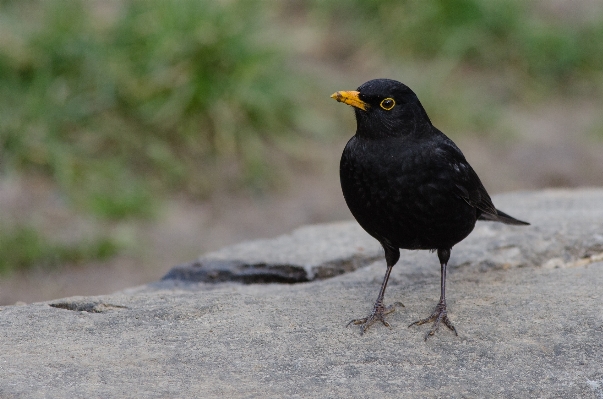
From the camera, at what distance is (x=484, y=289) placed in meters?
4.11

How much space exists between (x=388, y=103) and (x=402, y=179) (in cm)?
41

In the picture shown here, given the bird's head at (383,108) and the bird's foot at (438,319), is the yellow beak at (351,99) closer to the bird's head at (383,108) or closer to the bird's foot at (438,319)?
the bird's head at (383,108)

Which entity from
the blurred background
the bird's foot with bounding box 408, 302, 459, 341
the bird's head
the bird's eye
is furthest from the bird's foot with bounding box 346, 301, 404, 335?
the blurred background

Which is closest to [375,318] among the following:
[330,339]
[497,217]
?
[330,339]

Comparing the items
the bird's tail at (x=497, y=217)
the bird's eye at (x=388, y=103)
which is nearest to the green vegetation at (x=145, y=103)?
the bird's tail at (x=497, y=217)

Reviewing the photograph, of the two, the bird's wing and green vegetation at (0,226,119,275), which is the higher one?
green vegetation at (0,226,119,275)

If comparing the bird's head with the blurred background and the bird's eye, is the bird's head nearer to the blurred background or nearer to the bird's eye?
the bird's eye

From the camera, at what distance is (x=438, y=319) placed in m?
3.65

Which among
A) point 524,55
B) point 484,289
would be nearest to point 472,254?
point 484,289

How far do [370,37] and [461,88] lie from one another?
125 centimetres

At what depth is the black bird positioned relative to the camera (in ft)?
11.9

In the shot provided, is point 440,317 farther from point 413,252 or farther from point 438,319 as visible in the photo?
point 413,252

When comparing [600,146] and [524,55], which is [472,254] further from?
[524,55]

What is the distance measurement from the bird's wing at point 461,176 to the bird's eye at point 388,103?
29 centimetres
